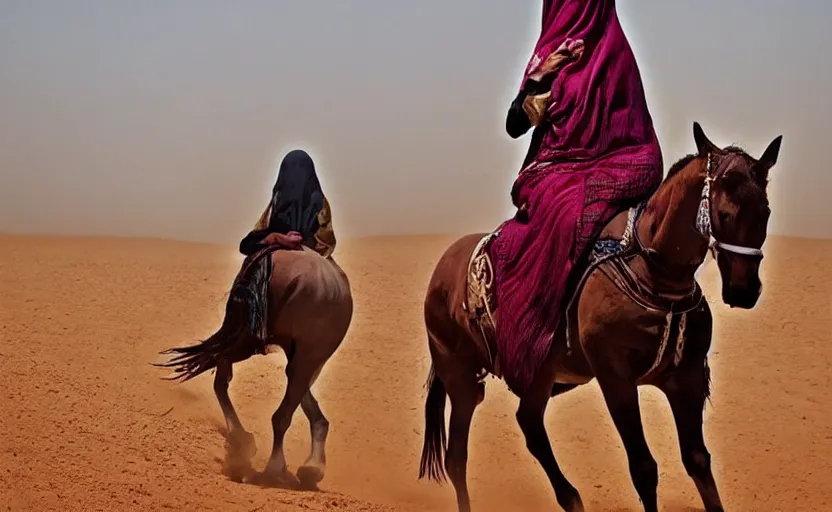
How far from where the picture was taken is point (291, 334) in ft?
30.3

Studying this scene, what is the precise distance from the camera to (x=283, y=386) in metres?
13.1

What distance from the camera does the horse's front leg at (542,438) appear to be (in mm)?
6828

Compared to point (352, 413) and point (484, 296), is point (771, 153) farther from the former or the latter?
point (352, 413)

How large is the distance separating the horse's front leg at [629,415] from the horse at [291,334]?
11.6ft

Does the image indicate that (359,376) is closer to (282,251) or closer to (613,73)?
(282,251)

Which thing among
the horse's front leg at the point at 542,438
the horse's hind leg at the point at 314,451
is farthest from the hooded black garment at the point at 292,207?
the horse's front leg at the point at 542,438

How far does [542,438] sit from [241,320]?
3.28 m

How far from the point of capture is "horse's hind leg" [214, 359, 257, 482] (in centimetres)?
921

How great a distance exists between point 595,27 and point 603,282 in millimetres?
1714

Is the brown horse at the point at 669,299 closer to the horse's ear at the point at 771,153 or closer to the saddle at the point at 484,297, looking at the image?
the horse's ear at the point at 771,153

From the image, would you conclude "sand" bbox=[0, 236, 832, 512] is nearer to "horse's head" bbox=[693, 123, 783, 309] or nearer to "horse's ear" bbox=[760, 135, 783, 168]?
"horse's head" bbox=[693, 123, 783, 309]

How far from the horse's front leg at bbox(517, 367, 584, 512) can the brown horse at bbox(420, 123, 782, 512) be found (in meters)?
0.01

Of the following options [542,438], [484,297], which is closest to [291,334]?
[484,297]

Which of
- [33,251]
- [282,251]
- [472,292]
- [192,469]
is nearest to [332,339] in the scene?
[282,251]
